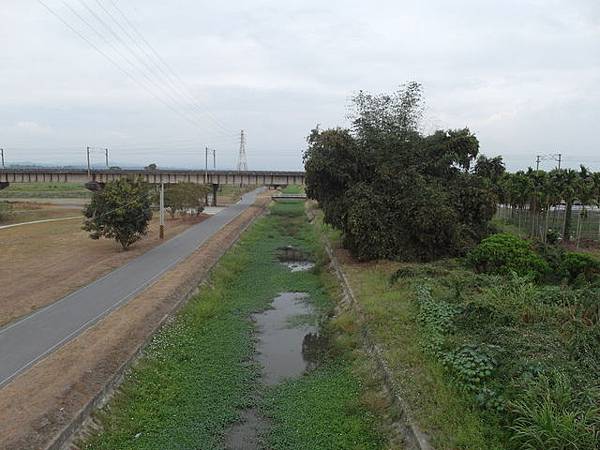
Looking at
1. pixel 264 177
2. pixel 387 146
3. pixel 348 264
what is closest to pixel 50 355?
pixel 348 264

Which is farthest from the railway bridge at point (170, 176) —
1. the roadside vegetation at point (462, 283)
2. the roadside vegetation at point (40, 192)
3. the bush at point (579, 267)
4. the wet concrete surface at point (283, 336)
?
the bush at point (579, 267)

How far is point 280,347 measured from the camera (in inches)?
637

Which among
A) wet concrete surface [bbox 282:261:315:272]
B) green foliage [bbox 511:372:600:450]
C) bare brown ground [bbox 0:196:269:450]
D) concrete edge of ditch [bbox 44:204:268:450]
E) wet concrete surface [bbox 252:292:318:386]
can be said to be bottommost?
wet concrete surface [bbox 282:261:315:272]

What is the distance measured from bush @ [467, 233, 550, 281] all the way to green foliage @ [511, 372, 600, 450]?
1113 cm

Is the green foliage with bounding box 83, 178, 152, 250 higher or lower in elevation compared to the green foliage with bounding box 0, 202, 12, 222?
higher

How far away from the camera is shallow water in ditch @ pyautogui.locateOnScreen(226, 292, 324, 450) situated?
1066cm

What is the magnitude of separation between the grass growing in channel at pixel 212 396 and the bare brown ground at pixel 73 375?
554 millimetres

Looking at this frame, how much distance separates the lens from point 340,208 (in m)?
26.1

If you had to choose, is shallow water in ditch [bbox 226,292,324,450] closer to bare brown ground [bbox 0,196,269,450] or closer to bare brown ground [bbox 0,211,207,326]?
bare brown ground [bbox 0,196,269,450]

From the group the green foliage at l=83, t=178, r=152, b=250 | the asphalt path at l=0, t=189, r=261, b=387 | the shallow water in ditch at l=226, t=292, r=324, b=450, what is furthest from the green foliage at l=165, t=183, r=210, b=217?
the shallow water in ditch at l=226, t=292, r=324, b=450

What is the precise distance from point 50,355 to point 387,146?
2047 centimetres

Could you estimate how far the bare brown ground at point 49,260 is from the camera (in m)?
19.0

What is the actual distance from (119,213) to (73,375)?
786 inches

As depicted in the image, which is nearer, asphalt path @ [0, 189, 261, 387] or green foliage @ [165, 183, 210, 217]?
asphalt path @ [0, 189, 261, 387]
